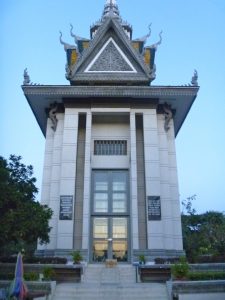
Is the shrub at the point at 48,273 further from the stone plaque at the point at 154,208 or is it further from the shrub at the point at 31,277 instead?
the stone plaque at the point at 154,208

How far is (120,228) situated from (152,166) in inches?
152

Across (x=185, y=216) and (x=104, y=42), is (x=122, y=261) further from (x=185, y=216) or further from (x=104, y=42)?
(x=185, y=216)

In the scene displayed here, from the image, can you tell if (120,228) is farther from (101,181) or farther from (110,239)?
(101,181)

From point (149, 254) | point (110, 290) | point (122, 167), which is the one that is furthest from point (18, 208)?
point (122, 167)

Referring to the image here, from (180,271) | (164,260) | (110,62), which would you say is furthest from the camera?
(110,62)

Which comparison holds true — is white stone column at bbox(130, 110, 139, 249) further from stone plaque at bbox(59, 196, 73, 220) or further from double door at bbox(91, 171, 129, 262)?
stone plaque at bbox(59, 196, 73, 220)

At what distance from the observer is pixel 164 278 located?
49.2 feet

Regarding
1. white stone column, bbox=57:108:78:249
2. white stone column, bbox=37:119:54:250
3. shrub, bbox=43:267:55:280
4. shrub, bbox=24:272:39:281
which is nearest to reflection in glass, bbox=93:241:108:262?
white stone column, bbox=57:108:78:249

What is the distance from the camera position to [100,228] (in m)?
21.1

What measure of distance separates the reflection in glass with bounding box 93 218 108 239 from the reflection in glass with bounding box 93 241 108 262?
15.2 inches

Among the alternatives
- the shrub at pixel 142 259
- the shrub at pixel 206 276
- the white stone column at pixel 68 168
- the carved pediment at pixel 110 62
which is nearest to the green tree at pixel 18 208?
the white stone column at pixel 68 168

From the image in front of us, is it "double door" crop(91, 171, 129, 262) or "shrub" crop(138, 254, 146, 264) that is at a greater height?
"double door" crop(91, 171, 129, 262)

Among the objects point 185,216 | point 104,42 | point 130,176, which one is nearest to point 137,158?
point 130,176

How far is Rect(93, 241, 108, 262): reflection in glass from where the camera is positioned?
804 inches
